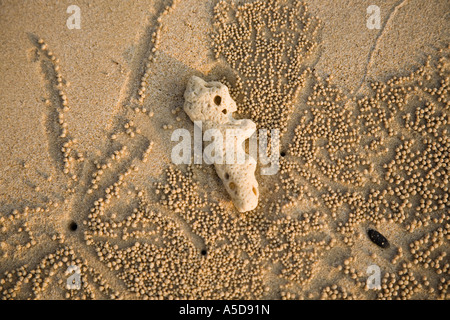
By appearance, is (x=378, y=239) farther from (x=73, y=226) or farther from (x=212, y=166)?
(x=73, y=226)

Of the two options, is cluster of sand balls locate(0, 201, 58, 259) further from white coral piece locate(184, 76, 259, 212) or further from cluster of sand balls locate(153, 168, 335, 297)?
white coral piece locate(184, 76, 259, 212)

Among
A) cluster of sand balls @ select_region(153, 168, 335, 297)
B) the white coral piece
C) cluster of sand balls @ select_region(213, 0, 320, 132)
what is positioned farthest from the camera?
cluster of sand balls @ select_region(213, 0, 320, 132)

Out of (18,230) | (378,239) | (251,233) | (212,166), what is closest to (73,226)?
(18,230)

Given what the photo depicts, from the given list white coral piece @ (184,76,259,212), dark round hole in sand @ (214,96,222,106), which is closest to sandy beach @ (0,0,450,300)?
white coral piece @ (184,76,259,212)

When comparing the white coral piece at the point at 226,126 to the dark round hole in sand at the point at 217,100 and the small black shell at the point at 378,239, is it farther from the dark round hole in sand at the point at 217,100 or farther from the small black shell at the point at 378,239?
the small black shell at the point at 378,239

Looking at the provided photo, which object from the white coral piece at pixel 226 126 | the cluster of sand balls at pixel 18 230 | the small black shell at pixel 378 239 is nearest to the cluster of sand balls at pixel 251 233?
the white coral piece at pixel 226 126

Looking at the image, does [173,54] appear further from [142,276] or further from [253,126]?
[142,276]
